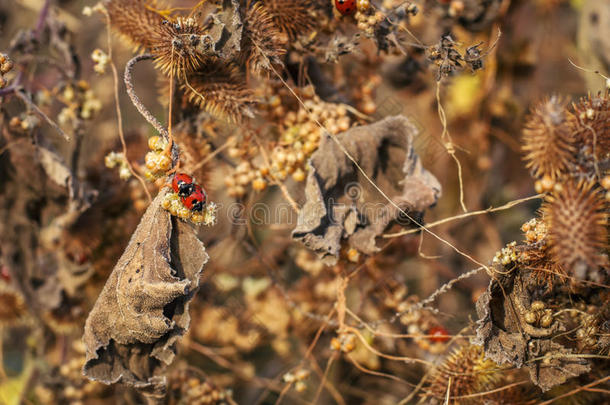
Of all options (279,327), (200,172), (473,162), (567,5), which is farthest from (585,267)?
(567,5)

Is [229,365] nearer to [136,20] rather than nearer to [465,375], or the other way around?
[465,375]

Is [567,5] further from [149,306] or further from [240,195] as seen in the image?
[149,306]

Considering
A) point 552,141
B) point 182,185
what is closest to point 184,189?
point 182,185

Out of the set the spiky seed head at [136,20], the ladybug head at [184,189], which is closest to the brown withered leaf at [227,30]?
the spiky seed head at [136,20]

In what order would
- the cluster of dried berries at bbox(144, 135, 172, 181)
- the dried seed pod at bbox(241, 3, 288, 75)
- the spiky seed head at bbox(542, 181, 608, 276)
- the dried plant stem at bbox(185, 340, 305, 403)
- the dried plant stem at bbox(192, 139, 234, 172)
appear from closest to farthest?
the spiky seed head at bbox(542, 181, 608, 276)
the cluster of dried berries at bbox(144, 135, 172, 181)
the dried seed pod at bbox(241, 3, 288, 75)
the dried plant stem at bbox(192, 139, 234, 172)
the dried plant stem at bbox(185, 340, 305, 403)

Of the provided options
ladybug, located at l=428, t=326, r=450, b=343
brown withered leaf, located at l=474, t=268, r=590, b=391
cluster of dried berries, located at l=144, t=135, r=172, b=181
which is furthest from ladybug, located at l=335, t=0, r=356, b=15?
ladybug, located at l=428, t=326, r=450, b=343

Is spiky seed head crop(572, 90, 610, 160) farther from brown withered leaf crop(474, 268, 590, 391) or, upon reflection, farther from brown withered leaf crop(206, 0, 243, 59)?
Result: brown withered leaf crop(206, 0, 243, 59)
